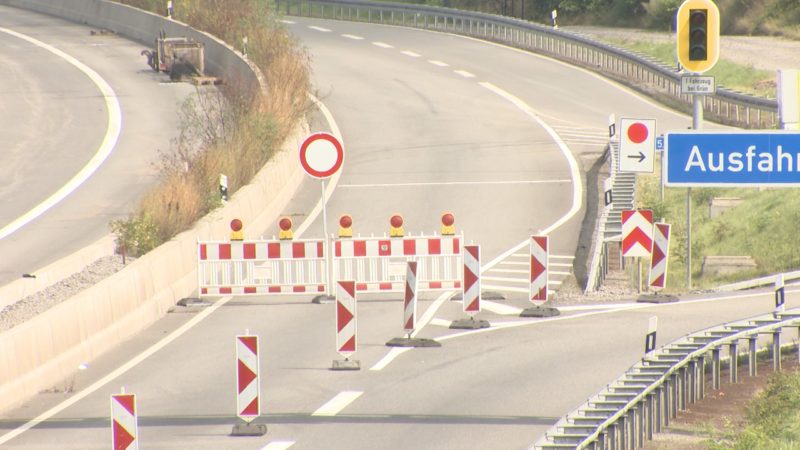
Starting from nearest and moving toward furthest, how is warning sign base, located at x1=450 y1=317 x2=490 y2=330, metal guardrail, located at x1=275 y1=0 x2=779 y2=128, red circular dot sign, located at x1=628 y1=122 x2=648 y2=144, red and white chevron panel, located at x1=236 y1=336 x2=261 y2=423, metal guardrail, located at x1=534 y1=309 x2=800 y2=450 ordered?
metal guardrail, located at x1=534 y1=309 x2=800 y2=450, red and white chevron panel, located at x1=236 y1=336 x2=261 y2=423, warning sign base, located at x1=450 y1=317 x2=490 y2=330, red circular dot sign, located at x1=628 y1=122 x2=648 y2=144, metal guardrail, located at x1=275 y1=0 x2=779 y2=128

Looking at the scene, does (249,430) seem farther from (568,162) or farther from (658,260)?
(568,162)

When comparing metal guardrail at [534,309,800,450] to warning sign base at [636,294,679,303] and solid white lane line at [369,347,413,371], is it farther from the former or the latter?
warning sign base at [636,294,679,303]

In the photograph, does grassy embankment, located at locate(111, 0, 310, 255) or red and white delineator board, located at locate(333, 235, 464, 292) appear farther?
grassy embankment, located at locate(111, 0, 310, 255)

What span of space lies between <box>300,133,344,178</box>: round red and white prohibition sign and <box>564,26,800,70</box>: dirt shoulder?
29164 millimetres

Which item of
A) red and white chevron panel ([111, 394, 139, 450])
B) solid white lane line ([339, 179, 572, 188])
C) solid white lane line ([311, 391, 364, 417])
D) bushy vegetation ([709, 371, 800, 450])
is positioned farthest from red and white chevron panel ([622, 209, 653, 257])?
red and white chevron panel ([111, 394, 139, 450])

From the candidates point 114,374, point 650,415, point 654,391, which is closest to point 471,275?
point 114,374

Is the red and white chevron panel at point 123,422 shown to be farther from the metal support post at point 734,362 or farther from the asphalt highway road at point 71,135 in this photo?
the asphalt highway road at point 71,135

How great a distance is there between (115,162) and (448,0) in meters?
38.0

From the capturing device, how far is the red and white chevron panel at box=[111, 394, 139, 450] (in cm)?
1161

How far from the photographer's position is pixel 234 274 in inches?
854

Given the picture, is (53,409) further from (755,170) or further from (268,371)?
(755,170)

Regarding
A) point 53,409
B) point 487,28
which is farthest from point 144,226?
point 487,28

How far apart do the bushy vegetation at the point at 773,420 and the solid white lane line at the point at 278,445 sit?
3.69m

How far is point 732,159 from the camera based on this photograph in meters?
11.8
